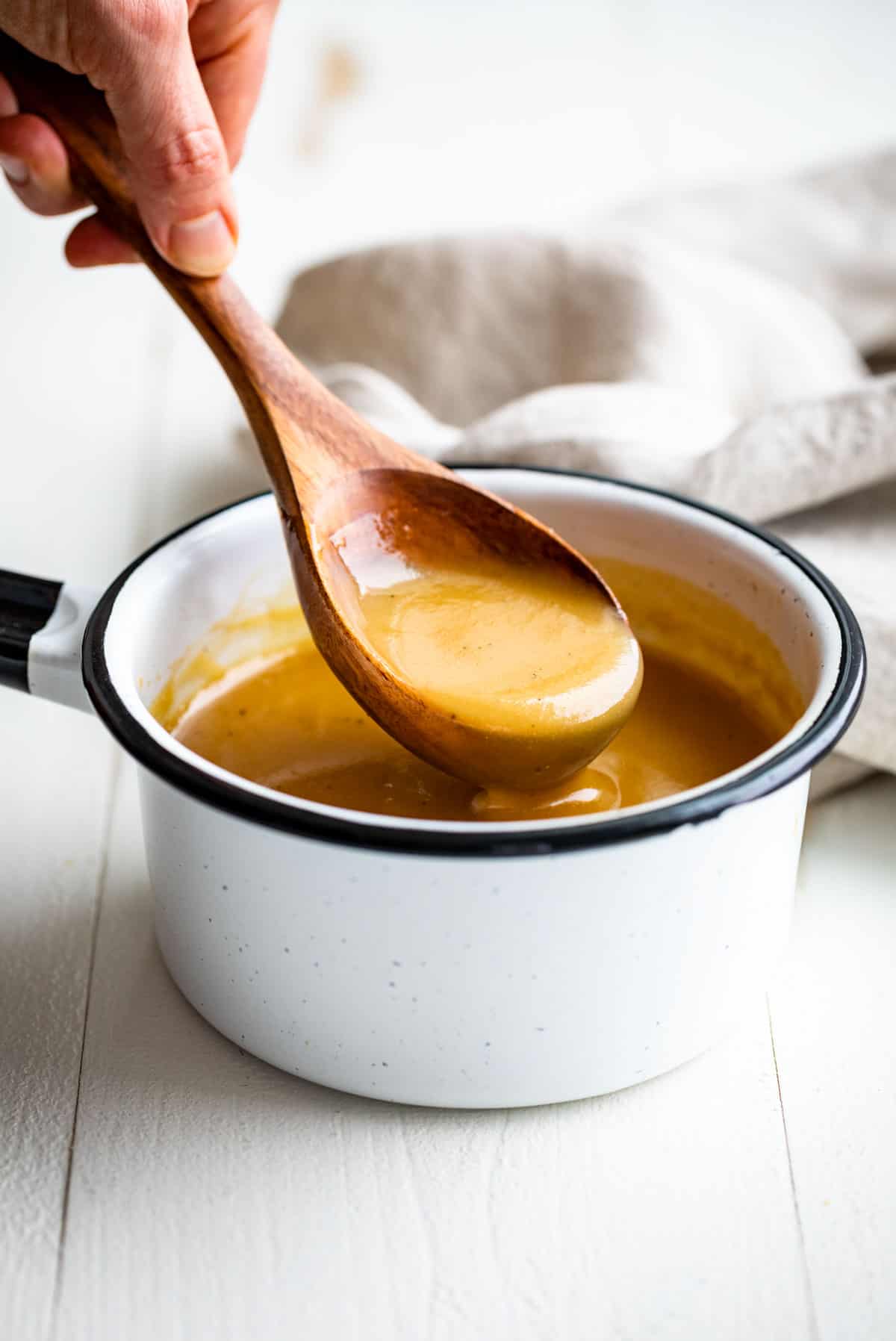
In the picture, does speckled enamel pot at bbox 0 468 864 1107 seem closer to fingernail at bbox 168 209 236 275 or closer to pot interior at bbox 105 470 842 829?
pot interior at bbox 105 470 842 829

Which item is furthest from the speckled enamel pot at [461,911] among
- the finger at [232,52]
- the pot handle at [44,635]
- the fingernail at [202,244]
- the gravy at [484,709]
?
the finger at [232,52]

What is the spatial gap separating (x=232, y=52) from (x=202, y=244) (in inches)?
13.8

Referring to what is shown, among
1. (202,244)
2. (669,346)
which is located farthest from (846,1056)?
(669,346)

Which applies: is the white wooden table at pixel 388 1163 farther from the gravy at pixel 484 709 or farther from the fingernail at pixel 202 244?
the fingernail at pixel 202 244

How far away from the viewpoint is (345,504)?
1163mm

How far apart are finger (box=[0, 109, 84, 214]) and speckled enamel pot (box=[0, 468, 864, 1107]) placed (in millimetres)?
486

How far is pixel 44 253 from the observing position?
7.50 ft

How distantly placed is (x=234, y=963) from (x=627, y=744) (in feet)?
1.20

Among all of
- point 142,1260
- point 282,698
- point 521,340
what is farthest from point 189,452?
point 142,1260

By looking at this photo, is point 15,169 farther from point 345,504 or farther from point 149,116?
point 345,504

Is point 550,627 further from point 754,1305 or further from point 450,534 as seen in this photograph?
point 754,1305

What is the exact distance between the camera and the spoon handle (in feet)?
3.78

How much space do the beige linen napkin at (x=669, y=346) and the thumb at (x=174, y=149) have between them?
36 centimetres

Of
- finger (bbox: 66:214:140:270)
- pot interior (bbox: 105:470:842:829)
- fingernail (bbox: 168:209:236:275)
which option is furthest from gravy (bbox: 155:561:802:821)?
finger (bbox: 66:214:140:270)
